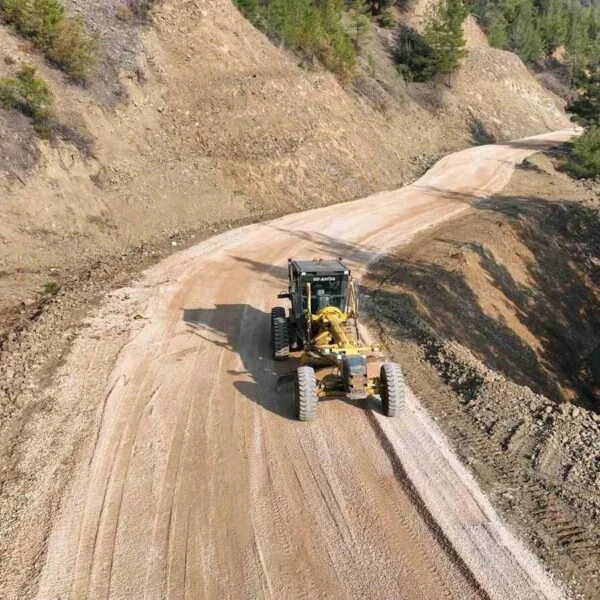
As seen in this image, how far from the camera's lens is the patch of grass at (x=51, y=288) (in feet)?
52.6

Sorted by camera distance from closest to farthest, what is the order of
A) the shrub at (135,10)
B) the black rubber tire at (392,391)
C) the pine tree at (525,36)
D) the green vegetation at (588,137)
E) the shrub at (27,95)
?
the black rubber tire at (392,391), the shrub at (27,95), the shrub at (135,10), the green vegetation at (588,137), the pine tree at (525,36)

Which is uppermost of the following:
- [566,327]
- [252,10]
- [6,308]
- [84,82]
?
[252,10]

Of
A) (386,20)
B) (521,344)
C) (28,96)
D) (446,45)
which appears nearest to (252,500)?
(521,344)

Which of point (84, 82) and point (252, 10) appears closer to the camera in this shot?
point (84, 82)

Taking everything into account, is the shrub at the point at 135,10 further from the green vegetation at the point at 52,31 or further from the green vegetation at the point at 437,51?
the green vegetation at the point at 437,51

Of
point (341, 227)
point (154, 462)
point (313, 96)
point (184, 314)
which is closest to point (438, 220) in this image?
point (341, 227)

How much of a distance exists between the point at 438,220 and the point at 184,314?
14.9 meters

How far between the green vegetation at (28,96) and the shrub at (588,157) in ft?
97.1

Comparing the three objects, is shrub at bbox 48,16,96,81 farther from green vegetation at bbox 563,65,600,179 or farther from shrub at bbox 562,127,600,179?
green vegetation at bbox 563,65,600,179

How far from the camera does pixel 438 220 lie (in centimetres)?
2591

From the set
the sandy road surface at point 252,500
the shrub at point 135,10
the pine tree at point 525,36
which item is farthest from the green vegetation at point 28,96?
the pine tree at point 525,36

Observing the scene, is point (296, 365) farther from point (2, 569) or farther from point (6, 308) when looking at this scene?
point (6, 308)

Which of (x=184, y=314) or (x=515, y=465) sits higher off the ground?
(x=184, y=314)

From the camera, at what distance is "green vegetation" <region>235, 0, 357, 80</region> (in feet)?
122
